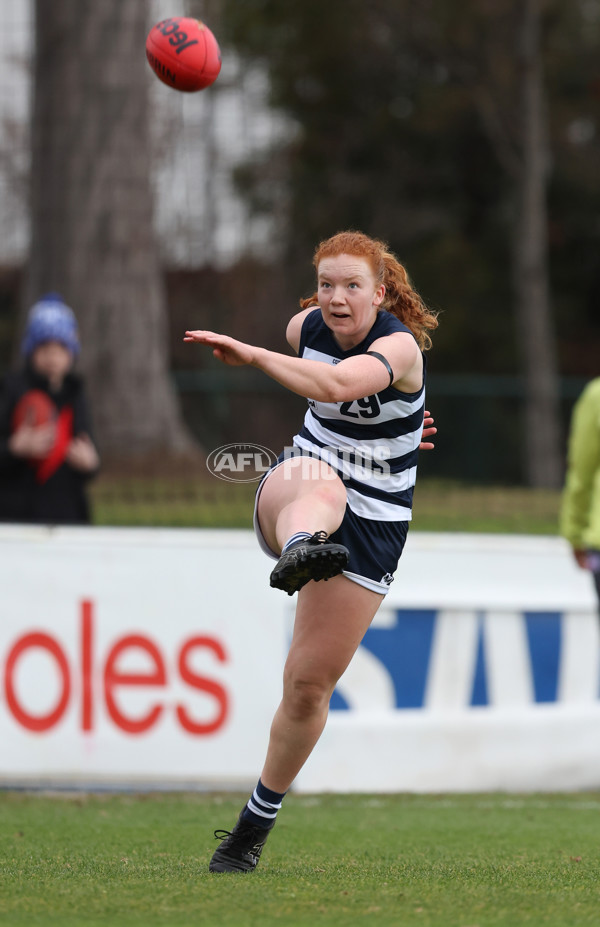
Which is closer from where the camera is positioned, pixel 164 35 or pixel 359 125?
pixel 164 35

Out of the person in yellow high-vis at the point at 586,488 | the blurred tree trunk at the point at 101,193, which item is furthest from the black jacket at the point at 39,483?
the blurred tree trunk at the point at 101,193

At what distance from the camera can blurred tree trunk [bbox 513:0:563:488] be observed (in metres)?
18.3

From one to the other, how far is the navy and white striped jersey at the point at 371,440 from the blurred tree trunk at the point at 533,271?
14093 mm

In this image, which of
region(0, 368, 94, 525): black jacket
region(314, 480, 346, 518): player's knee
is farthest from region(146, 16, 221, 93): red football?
region(0, 368, 94, 525): black jacket

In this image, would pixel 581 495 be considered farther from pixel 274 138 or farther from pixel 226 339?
pixel 274 138

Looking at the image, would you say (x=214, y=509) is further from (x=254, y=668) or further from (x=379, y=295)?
(x=379, y=295)

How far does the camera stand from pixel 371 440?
14.1ft

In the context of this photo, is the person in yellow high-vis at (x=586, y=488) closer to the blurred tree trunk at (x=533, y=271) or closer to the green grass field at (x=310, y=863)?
the green grass field at (x=310, y=863)

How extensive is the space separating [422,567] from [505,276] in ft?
57.8

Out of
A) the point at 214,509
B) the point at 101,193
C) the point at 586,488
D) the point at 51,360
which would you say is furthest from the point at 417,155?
the point at 586,488

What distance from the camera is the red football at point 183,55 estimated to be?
493 centimetres

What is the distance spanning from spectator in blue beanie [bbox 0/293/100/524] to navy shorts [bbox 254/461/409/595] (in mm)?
3822

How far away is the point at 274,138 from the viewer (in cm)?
2483

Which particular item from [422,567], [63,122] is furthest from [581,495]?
[63,122]
